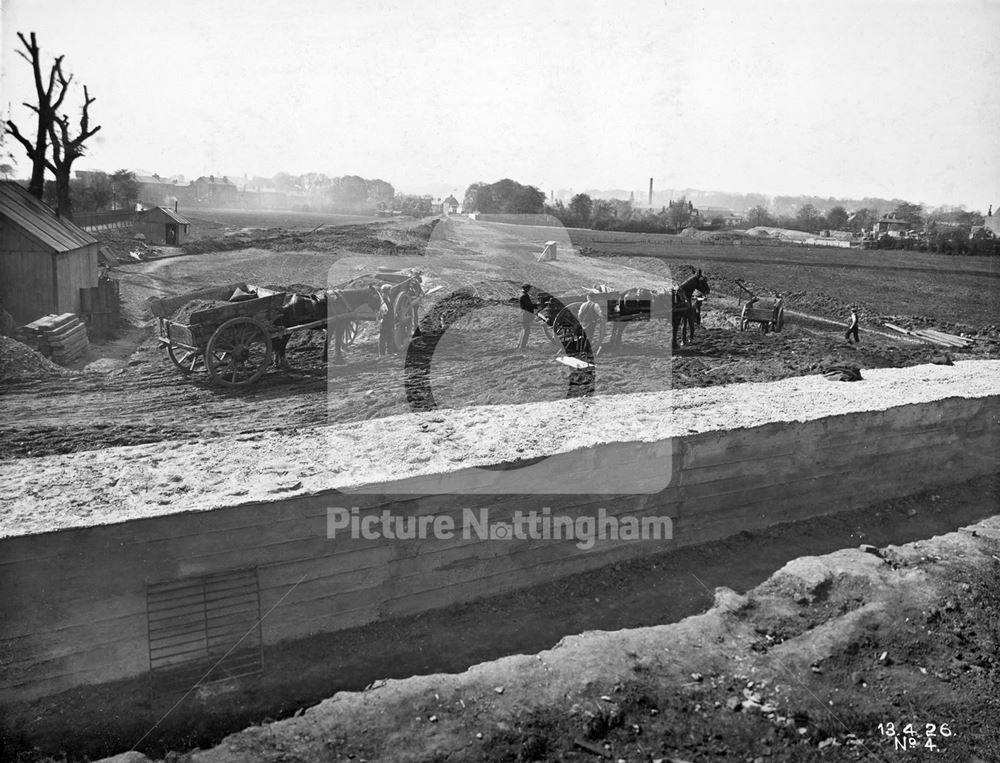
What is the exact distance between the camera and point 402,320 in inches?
317

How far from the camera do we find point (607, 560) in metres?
5.33

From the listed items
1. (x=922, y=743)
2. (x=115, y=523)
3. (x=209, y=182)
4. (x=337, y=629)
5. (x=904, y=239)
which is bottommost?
(x=922, y=743)

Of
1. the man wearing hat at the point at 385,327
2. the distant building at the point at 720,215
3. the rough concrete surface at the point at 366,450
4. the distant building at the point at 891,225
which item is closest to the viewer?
the rough concrete surface at the point at 366,450

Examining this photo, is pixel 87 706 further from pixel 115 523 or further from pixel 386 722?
pixel 386 722

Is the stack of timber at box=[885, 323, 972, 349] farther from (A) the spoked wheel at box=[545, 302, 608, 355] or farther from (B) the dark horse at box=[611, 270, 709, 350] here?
(A) the spoked wheel at box=[545, 302, 608, 355]

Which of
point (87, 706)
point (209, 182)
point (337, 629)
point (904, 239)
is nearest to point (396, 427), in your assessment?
point (337, 629)

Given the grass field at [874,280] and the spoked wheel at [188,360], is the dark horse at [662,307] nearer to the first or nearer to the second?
the grass field at [874,280]

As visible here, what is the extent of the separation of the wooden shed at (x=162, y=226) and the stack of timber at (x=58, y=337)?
23.5ft

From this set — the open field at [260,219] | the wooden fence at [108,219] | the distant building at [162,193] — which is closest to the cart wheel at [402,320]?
the distant building at [162,193]

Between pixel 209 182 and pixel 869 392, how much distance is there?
11.6 m

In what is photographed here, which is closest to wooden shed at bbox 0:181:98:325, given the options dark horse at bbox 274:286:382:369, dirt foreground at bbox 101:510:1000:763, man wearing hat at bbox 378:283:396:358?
dark horse at bbox 274:286:382:369

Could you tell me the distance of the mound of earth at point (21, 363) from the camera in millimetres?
6711

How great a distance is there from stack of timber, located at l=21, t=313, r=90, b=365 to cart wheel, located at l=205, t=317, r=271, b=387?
1.91 meters

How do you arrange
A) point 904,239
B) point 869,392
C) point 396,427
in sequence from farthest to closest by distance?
point 904,239
point 869,392
point 396,427
